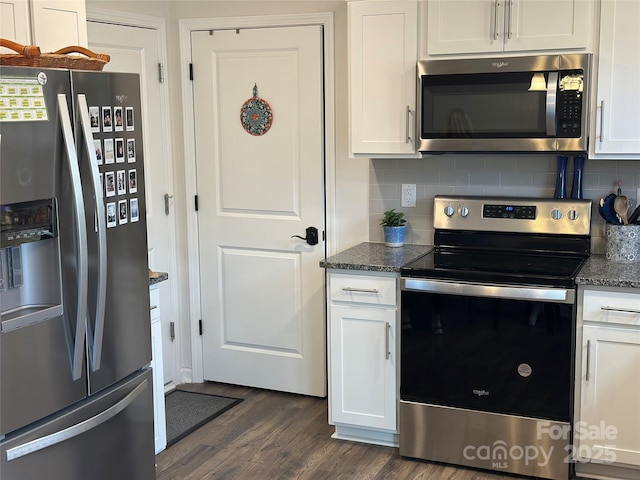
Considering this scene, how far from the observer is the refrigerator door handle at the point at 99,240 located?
2422mm

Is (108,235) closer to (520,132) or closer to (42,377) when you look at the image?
(42,377)

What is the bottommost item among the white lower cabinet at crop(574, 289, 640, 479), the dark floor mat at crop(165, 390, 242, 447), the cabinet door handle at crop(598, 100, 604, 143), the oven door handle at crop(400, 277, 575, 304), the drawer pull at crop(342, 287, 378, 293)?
the dark floor mat at crop(165, 390, 242, 447)

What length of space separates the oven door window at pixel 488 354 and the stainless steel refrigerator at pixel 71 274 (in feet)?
4.11

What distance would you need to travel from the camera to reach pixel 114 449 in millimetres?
2717

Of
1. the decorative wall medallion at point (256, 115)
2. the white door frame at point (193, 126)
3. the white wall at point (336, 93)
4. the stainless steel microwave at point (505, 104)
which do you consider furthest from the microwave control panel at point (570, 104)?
the decorative wall medallion at point (256, 115)

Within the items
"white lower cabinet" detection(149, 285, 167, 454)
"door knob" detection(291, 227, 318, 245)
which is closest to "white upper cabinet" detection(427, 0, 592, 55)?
"door knob" detection(291, 227, 318, 245)

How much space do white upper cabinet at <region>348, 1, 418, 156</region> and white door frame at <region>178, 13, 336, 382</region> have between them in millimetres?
394

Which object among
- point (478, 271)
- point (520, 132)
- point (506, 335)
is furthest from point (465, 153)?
point (506, 335)

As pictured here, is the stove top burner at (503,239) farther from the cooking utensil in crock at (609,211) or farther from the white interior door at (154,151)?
the white interior door at (154,151)

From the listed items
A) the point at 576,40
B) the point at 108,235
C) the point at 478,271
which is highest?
the point at 576,40

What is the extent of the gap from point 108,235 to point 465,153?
5.55 feet

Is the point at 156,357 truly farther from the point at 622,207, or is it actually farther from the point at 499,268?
the point at 622,207

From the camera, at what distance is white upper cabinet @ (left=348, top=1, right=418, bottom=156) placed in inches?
139

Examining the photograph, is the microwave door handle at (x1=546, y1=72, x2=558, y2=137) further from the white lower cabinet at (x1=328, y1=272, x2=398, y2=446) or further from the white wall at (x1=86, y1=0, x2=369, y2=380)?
the white wall at (x1=86, y1=0, x2=369, y2=380)
